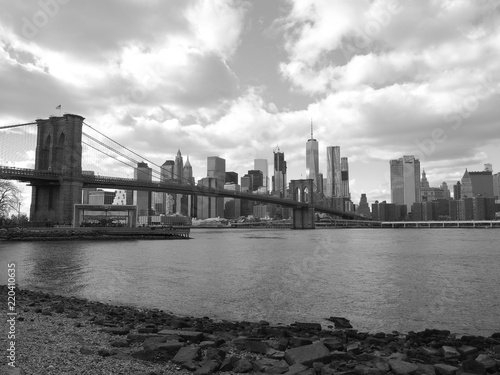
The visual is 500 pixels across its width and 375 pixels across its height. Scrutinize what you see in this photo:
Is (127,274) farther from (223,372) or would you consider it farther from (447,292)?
(223,372)

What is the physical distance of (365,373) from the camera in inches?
253

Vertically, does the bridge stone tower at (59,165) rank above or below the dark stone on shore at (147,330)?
above

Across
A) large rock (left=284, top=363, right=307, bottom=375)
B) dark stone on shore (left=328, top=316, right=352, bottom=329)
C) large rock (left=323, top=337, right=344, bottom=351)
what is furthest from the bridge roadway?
large rock (left=284, top=363, right=307, bottom=375)

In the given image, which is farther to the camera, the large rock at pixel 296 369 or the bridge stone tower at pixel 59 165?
the bridge stone tower at pixel 59 165

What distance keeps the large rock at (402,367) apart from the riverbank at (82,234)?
58842 mm

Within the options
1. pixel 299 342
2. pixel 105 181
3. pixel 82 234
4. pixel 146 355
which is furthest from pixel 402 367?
pixel 105 181

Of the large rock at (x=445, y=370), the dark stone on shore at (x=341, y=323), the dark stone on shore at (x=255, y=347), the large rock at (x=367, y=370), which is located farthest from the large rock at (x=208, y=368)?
the dark stone on shore at (x=341, y=323)

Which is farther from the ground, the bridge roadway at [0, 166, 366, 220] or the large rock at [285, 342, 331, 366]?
the bridge roadway at [0, 166, 366, 220]

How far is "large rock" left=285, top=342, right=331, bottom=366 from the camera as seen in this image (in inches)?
276

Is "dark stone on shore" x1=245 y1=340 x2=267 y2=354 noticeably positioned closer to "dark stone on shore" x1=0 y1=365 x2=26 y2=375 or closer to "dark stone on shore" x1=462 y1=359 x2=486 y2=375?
"dark stone on shore" x1=462 y1=359 x2=486 y2=375

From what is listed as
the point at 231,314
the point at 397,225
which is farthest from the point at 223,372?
the point at 397,225

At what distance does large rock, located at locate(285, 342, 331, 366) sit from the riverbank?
57669 mm

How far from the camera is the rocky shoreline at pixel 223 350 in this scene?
6.54m

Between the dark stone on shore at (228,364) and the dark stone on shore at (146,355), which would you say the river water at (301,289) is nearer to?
the dark stone on shore at (228,364)
